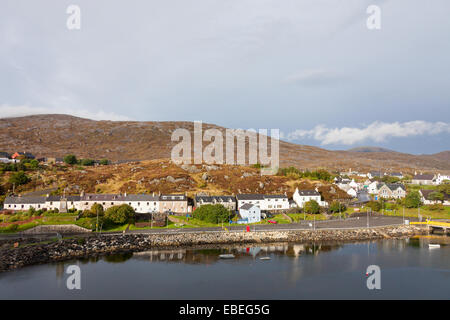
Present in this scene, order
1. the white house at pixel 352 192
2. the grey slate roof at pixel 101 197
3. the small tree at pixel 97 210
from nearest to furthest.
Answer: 1. the small tree at pixel 97 210
2. the grey slate roof at pixel 101 197
3. the white house at pixel 352 192

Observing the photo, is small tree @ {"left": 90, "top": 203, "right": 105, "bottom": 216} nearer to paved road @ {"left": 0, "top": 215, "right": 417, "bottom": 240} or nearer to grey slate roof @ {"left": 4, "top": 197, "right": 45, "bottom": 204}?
paved road @ {"left": 0, "top": 215, "right": 417, "bottom": 240}

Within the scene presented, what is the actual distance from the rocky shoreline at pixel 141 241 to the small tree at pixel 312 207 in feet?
34.3

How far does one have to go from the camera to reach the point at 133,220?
60.0m

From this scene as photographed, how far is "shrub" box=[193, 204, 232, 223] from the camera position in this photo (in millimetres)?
60438

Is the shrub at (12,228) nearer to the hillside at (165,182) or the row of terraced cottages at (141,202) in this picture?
the row of terraced cottages at (141,202)

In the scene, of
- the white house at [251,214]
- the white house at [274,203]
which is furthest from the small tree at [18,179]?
the white house at [274,203]

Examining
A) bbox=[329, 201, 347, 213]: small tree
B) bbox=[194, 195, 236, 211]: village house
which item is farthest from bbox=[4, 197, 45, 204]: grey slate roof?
bbox=[329, 201, 347, 213]: small tree

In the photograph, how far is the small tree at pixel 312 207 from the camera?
227 feet

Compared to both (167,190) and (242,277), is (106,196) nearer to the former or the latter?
(167,190)

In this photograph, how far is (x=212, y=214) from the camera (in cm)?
6047

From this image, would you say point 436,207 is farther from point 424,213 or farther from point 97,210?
point 97,210

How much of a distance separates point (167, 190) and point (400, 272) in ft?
197

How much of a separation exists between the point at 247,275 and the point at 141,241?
70.5 ft

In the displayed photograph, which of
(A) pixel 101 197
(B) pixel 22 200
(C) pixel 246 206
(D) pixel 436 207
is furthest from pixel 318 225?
(B) pixel 22 200
